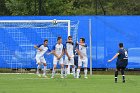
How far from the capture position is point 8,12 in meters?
49.7

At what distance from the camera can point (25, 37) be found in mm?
36562

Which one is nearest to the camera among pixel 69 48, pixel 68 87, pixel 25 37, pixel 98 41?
pixel 68 87

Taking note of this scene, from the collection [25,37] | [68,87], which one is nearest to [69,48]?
[68,87]

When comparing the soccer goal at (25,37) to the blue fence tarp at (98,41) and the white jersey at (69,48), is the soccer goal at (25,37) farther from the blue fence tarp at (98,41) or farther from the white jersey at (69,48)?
the white jersey at (69,48)

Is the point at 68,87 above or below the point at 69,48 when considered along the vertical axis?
below

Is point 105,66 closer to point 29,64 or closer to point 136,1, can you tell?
point 29,64

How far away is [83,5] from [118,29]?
17875mm

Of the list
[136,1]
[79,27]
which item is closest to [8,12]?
[136,1]

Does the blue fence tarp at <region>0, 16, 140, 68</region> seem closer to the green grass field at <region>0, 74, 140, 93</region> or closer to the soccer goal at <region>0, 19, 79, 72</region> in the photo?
the soccer goal at <region>0, 19, 79, 72</region>

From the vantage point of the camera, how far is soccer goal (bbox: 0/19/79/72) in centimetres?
3581

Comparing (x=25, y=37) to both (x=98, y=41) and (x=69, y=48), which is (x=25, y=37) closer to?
(x=98, y=41)

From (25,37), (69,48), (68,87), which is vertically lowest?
(68,87)

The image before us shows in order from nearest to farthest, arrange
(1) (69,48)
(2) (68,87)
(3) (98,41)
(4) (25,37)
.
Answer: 1. (2) (68,87)
2. (1) (69,48)
3. (3) (98,41)
4. (4) (25,37)

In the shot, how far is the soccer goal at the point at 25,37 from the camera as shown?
35.8 m
